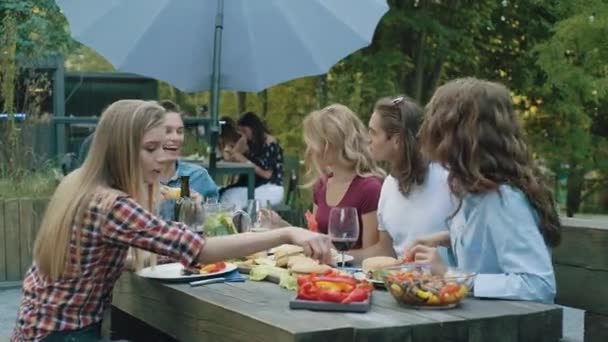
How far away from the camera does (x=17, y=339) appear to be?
11.3 feet

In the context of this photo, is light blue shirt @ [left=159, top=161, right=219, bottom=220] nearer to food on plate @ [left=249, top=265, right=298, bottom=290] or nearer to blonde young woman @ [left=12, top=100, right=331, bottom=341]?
food on plate @ [left=249, top=265, right=298, bottom=290]

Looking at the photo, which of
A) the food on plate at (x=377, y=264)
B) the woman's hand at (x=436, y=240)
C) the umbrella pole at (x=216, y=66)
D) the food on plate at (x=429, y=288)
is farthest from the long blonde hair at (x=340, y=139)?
the food on plate at (x=429, y=288)

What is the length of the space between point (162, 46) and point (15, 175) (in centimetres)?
322

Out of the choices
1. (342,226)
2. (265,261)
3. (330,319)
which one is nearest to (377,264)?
(342,226)

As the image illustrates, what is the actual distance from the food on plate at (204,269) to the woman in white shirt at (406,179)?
981mm

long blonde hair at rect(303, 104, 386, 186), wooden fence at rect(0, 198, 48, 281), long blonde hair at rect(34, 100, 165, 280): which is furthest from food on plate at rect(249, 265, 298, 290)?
wooden fence at rect(0, 198, 48, 281)

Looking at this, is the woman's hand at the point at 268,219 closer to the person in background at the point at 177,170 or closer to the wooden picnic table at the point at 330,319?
the person in background at the point at 177,170

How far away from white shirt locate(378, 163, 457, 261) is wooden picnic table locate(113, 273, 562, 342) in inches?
44.7

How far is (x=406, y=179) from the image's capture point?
452 centimetres

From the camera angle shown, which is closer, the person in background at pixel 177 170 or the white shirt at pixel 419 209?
the white shirt at pixel 419 209

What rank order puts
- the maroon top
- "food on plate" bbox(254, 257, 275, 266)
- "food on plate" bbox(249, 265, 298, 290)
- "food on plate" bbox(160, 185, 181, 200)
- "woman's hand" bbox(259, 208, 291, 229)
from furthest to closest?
the maroon top < "food on plate" bbox(160, 185, 181, 200) < "woman's hand" bbox(259, 208, 291, 229) < "food on plate" bbox(254, 257, 275, 266) < "food on plate" bbox(249, 265, 298, 290)

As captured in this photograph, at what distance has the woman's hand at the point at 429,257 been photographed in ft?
10.7

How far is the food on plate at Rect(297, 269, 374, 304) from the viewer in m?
2.96

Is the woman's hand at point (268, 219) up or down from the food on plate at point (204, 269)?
up
